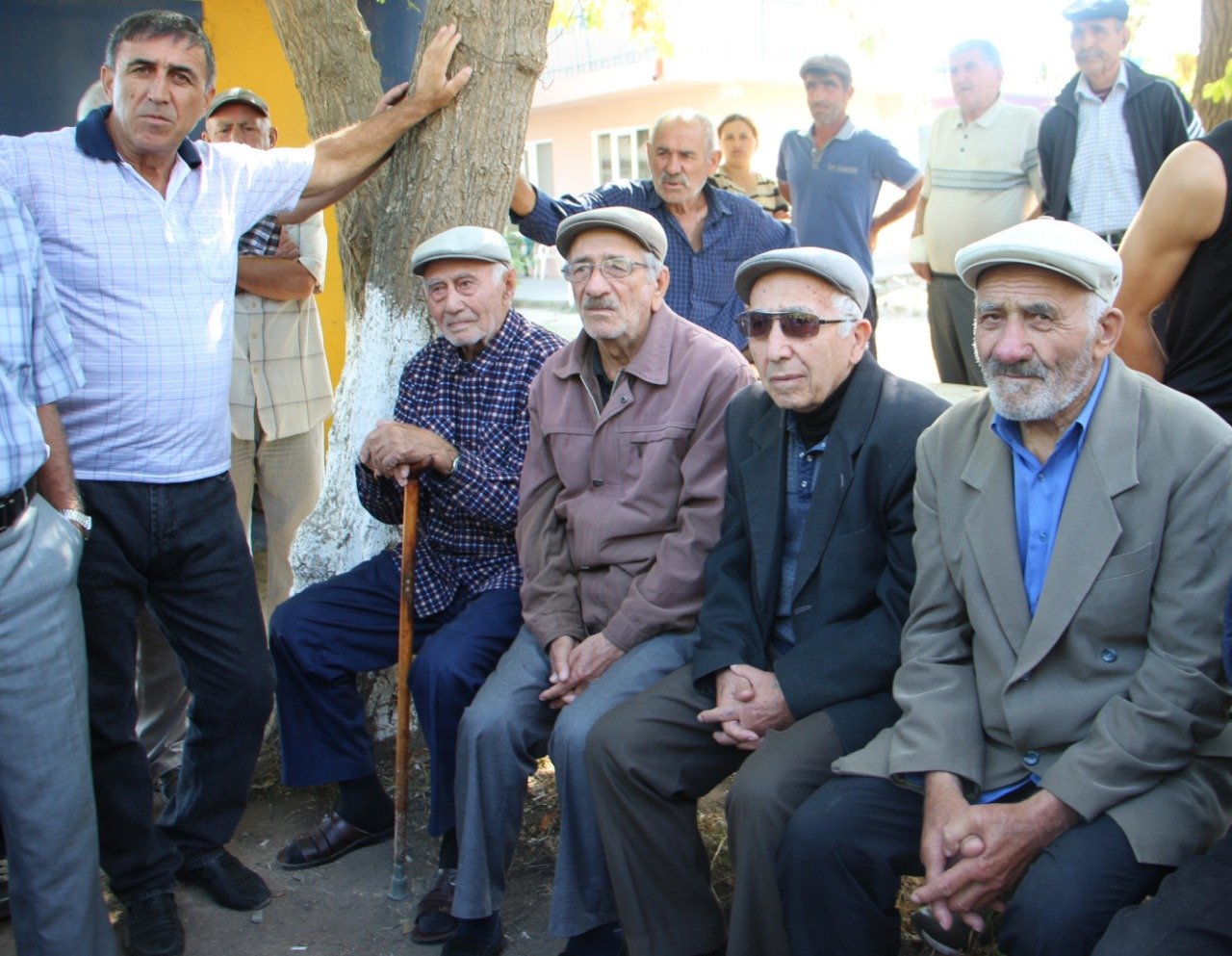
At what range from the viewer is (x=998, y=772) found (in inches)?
98.6

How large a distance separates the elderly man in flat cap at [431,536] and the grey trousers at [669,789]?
0.72 metres

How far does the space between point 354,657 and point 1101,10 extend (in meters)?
4.53

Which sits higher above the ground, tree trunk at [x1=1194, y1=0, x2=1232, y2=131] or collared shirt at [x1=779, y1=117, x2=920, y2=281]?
tree trunk at [x1=1194, y1=0, x2=1232, y2=131]

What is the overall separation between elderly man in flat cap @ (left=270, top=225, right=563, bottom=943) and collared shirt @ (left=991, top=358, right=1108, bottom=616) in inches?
62.7

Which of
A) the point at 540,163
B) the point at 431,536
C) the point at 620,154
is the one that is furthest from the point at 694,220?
the point at 540,163

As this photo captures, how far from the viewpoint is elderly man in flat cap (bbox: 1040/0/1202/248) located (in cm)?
551

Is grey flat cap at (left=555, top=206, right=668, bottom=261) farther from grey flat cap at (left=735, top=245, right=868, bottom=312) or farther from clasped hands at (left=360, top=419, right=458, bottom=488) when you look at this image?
clasped hands at (left=360, top=419, right=458, bottom=488)

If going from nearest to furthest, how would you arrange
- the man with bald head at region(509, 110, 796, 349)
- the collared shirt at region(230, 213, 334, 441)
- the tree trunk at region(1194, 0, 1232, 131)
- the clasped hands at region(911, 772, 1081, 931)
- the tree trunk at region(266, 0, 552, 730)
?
the clasped hands at region(911, 772, 1081, 931) → the tree trunk at region(266, 0, 552, 730) → the collared shirt at region(230, 213, 334, 441) → the man with bald head at region(509, 110, 796, 349) → the tree trunk at region(1194, 0, 1232, 131)

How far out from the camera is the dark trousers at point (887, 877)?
219cm

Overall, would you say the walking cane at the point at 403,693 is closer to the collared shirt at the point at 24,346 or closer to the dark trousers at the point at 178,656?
the dark trousers at the point at 178,656

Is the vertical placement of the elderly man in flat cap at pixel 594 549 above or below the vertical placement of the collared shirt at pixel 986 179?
below

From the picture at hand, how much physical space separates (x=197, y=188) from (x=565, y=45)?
87.2 ft

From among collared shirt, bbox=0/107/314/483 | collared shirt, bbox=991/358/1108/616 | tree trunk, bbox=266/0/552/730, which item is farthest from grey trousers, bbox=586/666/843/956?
tree trunk, bbox=266/0/552/730

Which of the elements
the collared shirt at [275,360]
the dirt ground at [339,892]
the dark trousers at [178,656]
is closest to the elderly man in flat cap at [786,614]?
the dirt ground at [339,892]
